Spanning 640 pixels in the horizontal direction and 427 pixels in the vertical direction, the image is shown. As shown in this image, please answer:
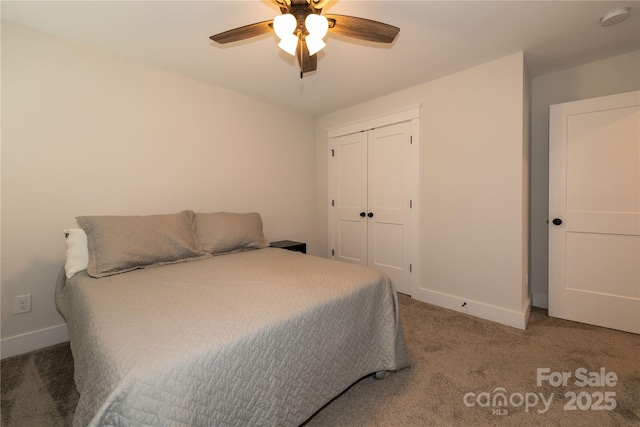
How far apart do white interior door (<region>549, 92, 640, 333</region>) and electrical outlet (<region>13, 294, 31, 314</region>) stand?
4278 mm

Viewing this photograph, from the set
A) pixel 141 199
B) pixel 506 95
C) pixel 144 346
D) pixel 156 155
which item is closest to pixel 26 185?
pixel 141 199

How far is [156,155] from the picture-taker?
8.25ft

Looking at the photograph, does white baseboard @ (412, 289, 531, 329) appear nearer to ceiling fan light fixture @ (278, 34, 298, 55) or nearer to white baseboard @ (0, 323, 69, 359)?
ceiling fan light fixture @ (278, 34, 298, 55)

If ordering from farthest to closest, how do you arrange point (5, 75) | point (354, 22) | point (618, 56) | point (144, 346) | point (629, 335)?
point (618, 56) → point (629, 335) → point (5, 75) → point (354, 22) → point (144, 346)

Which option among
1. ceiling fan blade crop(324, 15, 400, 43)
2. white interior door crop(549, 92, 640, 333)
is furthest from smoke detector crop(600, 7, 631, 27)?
ceiling fan blade crop(324, 15, 400, 43)

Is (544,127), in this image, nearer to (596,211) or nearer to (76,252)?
(596,211)

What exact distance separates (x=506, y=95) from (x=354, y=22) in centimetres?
162

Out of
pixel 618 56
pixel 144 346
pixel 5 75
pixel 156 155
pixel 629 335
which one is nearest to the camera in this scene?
pixel 144 346

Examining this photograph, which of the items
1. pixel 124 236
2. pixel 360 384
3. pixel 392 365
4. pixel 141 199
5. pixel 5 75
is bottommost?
pixel 360 384

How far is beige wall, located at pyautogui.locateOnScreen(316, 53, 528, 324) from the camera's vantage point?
2.30 m

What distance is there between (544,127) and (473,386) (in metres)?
2.54

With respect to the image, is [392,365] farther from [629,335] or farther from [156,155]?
[156,155]

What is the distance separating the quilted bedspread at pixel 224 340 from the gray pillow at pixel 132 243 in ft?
0.37

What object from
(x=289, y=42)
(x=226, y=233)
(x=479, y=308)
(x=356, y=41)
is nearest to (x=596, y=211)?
(x=479, y=308)
